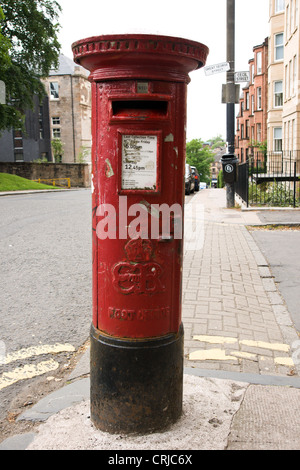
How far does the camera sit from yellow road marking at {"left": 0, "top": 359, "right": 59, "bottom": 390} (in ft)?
11.6

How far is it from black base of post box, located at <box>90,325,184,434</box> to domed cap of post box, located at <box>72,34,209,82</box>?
141 cm

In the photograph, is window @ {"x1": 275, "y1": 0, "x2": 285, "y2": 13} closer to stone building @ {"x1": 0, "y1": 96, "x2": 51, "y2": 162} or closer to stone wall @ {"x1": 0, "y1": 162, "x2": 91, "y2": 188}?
stone wall @ {"x1": 0, "y1": 162, "x2": 91, "y2": 188}

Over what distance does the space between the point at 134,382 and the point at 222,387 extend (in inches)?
35.2

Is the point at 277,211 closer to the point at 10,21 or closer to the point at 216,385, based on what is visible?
the point at 216,385

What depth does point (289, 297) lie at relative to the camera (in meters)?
5.65

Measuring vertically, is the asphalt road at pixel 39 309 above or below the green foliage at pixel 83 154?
below

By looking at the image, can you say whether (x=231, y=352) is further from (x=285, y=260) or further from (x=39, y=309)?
(x=285, y=260)

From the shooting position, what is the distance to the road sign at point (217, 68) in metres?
11.8

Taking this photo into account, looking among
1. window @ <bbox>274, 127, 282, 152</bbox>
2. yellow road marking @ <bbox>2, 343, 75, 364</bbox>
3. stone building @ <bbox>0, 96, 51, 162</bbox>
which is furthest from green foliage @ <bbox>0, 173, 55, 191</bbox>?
yellow road marking @ <bbox>2, 343, 75, 364</bbox>

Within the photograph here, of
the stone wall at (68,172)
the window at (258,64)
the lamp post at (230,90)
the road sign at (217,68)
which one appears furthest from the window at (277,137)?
the stone wall at (68,172)

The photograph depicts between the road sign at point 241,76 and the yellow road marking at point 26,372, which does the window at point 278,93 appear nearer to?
the road sign at point 241,76

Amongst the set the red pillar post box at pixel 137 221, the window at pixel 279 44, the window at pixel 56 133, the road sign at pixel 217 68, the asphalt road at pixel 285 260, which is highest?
the window at pixel 279 44

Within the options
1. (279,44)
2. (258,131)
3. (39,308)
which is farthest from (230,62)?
(258,131)

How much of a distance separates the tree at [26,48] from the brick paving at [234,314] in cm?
2697
